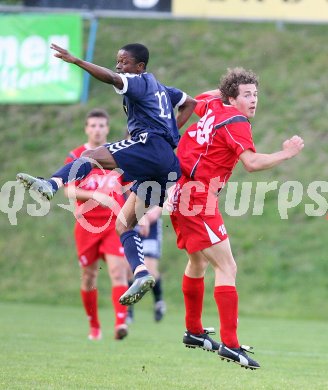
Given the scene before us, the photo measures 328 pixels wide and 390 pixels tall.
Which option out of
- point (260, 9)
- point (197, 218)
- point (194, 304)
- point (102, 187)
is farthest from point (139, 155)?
point (260, 9)

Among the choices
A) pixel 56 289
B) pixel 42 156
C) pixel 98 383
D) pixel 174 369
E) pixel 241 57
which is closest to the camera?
pixel 98 383

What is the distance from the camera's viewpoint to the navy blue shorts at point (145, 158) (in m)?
6.82

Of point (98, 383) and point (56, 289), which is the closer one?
point (98, 383)

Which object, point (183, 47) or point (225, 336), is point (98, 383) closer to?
point (225, 336)

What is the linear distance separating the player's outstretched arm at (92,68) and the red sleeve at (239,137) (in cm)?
88

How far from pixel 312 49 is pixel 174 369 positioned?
46.6ft

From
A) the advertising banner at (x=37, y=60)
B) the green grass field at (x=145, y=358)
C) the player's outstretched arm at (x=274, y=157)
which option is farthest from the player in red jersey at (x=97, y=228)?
the advertising banner at (x=37, y=60)

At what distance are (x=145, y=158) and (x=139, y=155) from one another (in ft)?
0.16

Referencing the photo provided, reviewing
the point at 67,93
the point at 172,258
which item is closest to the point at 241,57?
the point at 67,93

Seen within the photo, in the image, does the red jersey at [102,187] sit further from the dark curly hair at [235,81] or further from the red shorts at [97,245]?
the dark curly hair at [235,81]

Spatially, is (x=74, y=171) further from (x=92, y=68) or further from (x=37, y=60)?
(x=37, y=60)

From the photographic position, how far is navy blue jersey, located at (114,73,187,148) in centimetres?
665

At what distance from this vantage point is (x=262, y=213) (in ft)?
55.6

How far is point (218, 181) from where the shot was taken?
7.05 m
